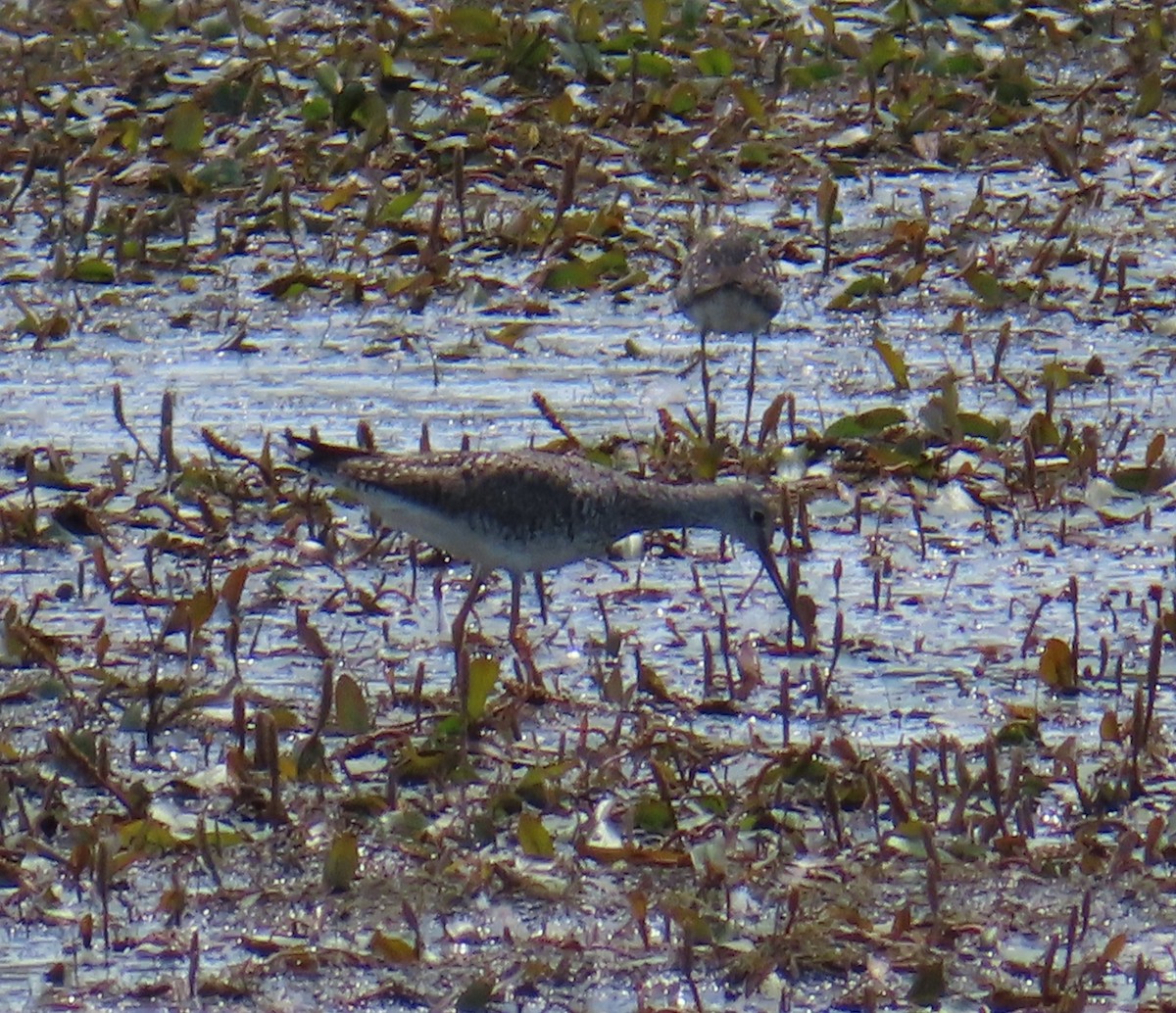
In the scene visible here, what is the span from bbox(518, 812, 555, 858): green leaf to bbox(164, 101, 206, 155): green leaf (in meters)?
5.80

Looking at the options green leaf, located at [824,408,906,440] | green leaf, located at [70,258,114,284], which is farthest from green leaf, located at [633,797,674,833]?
green leaf, located at [70,258,114,284]

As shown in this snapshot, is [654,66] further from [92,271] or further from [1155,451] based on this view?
[1155,451]

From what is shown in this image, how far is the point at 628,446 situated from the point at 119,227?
260 centimetres

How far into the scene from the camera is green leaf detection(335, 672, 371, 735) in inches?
249

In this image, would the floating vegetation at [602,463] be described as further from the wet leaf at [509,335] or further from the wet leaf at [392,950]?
the wet leaf at [509,335]

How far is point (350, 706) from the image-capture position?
20.7ft

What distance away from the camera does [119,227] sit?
1006cm

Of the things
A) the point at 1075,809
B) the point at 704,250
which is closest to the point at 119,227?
the point at 704,250

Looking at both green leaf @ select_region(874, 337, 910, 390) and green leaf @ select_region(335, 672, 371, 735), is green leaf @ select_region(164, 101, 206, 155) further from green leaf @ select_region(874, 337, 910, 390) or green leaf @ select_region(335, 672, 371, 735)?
green leaf @ select_region(335, 672, 371, 735)

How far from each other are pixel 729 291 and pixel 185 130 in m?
3.31

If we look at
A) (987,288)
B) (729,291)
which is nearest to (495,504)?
(729,291)

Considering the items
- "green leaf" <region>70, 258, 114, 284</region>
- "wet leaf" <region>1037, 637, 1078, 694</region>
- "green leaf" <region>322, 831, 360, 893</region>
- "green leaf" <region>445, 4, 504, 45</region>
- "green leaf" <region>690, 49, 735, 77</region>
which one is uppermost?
"green leaf" <region>445, 4, 504, 45</region>

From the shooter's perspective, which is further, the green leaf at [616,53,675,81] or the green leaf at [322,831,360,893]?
the green leaf at [616,53,675,81]

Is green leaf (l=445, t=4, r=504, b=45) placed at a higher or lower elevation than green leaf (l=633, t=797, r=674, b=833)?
higher
